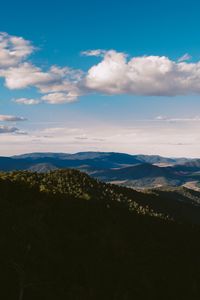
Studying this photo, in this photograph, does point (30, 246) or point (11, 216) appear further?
point (11, 216)

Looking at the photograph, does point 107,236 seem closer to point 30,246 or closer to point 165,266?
point 165,266

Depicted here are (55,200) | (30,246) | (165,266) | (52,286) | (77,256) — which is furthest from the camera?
(55,200)

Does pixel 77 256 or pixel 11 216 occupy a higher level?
pixel 11 216

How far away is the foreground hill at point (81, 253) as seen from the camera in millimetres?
123062

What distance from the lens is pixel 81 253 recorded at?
149125mm

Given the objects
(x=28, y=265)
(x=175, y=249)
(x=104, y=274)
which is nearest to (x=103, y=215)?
(x=175, y=249)

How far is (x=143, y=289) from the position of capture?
13750 centimetres

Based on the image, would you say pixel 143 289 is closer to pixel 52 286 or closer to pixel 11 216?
pixel 52 286

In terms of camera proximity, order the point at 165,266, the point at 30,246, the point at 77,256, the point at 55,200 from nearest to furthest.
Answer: the point at 30,246 < the point at 77,256 < the point at 165,266 < the point at 55,200

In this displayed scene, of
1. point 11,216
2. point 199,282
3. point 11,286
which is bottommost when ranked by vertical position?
point 199,282

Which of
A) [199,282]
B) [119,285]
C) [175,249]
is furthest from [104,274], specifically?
[175,249]

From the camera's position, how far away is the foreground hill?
123m

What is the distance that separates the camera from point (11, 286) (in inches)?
4343

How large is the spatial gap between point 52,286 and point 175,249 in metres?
71.9
